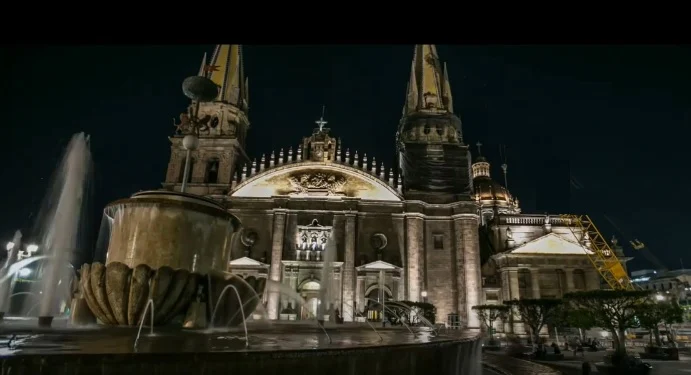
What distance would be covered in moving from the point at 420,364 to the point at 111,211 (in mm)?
7027

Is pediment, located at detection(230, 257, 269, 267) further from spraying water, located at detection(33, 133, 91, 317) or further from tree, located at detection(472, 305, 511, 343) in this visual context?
tree, located at detection(472, 305, 511, 343)

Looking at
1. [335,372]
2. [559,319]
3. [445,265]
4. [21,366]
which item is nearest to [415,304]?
[445,265]

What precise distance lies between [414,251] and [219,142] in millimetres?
19195

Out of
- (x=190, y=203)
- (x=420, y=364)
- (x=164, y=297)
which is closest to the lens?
(x=420, y=364)

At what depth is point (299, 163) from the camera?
115 feet

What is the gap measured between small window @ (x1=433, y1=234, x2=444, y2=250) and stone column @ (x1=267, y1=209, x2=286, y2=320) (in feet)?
40.5

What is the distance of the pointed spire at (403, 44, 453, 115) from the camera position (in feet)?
139

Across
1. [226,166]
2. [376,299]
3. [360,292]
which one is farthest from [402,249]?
[226,166]

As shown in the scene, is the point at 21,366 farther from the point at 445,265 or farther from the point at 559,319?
the point at 445,265

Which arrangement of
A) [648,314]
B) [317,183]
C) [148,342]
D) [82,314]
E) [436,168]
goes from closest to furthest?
[148,342] < [82,314] < [648,314] < [317,183] < [436,168]

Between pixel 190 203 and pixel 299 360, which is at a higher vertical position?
pixel 190 203

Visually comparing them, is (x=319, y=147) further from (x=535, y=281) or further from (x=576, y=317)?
(x=576, y=317)

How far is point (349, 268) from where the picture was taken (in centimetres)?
3216

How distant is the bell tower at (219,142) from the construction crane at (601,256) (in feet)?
105
